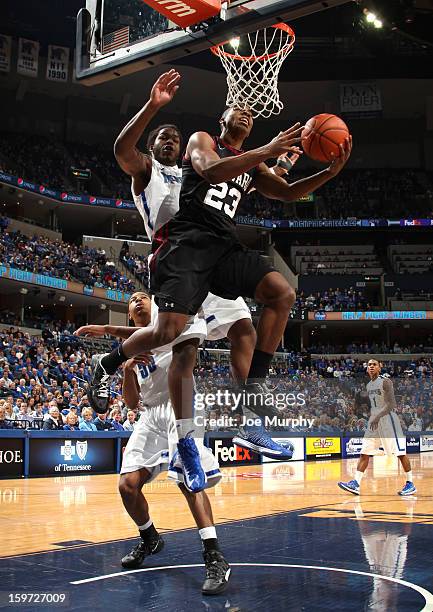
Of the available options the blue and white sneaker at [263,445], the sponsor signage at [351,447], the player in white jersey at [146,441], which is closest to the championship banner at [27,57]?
the sponsor signage at [351,447]

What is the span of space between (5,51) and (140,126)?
101ft

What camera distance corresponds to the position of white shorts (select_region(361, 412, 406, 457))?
438 inches

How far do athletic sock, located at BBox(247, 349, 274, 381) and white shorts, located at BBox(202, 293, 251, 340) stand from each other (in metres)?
0.43

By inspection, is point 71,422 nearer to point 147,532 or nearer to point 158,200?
point 147,532

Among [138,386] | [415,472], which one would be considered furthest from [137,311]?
[415,472]

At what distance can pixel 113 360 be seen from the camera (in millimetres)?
4613

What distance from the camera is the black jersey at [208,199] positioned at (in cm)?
444

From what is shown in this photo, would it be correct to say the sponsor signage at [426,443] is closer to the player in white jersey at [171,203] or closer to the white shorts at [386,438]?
the white shorts at [386,438]

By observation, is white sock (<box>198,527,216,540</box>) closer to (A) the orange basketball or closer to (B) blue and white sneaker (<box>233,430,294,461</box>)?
(B) blue and white sneaker (<box>233,430,294,461</box>)

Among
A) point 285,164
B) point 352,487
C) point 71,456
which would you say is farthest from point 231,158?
point 71,456

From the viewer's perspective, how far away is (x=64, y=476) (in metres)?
13.8

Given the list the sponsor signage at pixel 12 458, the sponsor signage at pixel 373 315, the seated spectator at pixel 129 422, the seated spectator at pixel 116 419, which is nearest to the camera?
the sponsor signage at pixel 12 458

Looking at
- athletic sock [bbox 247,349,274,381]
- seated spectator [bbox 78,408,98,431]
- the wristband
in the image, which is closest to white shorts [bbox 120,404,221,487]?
athletic sock [bbox 247,349,274,381]

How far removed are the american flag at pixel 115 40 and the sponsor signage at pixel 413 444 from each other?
1966 cm
